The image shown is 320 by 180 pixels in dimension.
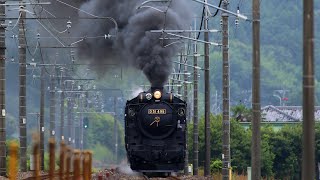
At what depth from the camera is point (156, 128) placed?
1465 inches

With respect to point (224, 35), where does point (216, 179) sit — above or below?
below

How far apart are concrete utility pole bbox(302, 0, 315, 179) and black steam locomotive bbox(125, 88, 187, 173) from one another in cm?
1831

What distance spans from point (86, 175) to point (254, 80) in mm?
8500

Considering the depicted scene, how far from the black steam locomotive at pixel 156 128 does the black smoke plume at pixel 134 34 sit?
6.09 ft

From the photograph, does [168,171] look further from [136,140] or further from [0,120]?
[0,120]

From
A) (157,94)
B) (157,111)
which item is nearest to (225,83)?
(157,94)

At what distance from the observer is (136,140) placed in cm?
3769

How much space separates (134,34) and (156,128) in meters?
4.79

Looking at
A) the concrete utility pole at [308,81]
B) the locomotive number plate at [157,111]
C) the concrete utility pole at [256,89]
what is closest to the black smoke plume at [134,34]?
the locomotive number plate at [157,111]

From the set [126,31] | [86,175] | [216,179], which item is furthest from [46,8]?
[86,175]

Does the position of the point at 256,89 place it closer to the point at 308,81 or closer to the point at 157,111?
the point at 157,111

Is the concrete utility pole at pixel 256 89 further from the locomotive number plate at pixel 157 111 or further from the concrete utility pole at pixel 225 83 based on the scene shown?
the concrete utility pole at pixel 225 83

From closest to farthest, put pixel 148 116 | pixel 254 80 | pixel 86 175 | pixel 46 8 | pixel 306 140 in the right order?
1. pixel 306 140
2. pixel 86 175
3. pixel 254 80
4. pixel 148 116
5. pixel 46 8

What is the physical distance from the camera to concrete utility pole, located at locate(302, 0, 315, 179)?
18.5 meters
